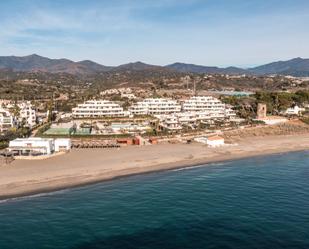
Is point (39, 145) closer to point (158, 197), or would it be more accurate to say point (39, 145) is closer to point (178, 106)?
point (158, 197)

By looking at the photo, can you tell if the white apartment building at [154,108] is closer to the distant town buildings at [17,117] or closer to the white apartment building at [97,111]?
the white apartment building at [97,111]

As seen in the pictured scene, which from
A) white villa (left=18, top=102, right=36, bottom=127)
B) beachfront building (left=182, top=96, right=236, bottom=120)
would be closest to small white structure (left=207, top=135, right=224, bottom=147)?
beachfront building (left=182, top=96, right=236, bottom=120)

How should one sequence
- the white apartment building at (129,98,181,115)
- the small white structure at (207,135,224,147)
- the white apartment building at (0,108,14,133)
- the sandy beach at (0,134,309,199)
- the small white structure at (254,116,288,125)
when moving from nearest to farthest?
1. the sandy beach at (0,134,309,199)
2. the small white structure at (207,135,224,147)
3. the white apartment building at (0,108,14,133)
4. the small white structure at (254,116,288,125)
5. the white apartment building at (129,98,181,115)

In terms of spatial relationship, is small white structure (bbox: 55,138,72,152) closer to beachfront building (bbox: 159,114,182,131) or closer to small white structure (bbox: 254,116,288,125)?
beachfront building (bbox: 159,114,182,131)

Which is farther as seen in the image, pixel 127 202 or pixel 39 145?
pixel 39 145

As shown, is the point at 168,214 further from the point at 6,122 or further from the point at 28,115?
the point at 28,115

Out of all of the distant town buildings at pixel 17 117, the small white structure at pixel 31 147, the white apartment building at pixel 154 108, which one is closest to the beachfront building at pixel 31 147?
the small white structure at pixel 31 147

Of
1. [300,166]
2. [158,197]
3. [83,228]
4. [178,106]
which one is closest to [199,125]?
[178,106]
